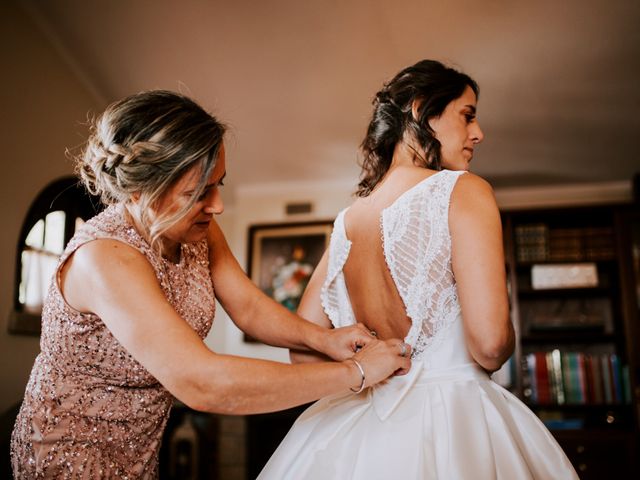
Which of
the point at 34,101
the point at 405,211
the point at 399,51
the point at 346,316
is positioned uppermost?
the point at 399,51

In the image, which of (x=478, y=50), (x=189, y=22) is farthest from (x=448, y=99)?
(x=189, y=22)

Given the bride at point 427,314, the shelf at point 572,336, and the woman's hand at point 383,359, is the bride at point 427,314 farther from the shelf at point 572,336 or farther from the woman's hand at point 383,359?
the shelf at point 572,336

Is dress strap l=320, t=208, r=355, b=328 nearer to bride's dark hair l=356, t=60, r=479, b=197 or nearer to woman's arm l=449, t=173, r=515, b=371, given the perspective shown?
bride's dark hair l=356, t=60, r=479, b=197

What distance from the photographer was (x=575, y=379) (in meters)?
4.42

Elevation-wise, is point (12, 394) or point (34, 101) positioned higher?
point (34, 101)

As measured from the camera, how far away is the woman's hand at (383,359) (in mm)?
1216

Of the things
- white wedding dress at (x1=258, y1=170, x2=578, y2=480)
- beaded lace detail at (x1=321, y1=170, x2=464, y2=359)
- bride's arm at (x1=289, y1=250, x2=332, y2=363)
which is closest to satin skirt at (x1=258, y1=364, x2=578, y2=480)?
white wedding dress at (x1=258, y1=170, x2=578, y2=480)

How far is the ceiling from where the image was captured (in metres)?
2.97

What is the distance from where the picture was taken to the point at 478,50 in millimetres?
3182

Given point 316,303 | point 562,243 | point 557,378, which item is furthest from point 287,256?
point 316,303

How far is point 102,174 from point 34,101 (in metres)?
2.53

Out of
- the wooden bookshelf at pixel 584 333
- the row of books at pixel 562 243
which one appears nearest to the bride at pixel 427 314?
the wooden bookshelf at pixel 584 333

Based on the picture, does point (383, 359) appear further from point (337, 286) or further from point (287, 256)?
point (287, 256)

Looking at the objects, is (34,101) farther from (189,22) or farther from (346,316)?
(346,316)
